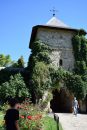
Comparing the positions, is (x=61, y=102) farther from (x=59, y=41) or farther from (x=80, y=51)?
(x=59, y=41)

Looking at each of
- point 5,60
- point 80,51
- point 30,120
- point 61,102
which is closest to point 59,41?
point 80,51

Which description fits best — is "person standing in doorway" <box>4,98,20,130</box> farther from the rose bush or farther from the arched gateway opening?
the arched gateway opening

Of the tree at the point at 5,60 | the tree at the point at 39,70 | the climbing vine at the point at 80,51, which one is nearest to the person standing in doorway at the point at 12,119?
the tree at the point at 39,70

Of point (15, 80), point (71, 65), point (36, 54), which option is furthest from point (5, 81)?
point (71, 65)

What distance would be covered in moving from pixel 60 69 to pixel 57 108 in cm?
733

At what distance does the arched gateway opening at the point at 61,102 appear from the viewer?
30891 millimetres

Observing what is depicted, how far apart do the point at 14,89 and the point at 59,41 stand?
280 inches

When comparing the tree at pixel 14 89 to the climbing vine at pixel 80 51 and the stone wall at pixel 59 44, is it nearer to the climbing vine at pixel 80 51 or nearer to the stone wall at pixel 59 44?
the stone wall at pixel 59 44

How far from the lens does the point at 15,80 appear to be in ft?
92.6

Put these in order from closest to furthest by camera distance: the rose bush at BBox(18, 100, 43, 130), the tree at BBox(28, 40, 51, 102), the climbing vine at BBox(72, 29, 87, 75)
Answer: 1. the rose bush at BBox(18, 100, 43, 130)
2. the tree at BBox(28, 40, 51, 102)
3. the climbing vine at BBox(72, 29, 87, 75)

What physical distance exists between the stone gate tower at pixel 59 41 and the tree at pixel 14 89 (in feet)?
13.9

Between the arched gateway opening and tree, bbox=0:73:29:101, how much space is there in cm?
486

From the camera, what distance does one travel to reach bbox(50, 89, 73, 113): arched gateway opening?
30891 millimetres

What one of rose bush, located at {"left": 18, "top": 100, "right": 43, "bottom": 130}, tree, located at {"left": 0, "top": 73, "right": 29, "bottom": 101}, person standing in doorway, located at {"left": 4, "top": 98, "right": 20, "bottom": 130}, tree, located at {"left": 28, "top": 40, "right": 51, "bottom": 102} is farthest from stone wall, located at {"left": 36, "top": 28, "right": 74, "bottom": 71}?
person standing in doorway, located at {"left": 4, "top": 98, "right": 20, "bottom": 130}
